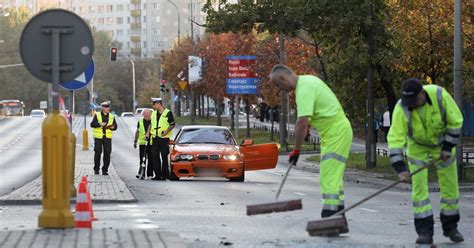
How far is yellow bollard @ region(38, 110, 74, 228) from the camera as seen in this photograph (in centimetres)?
1187

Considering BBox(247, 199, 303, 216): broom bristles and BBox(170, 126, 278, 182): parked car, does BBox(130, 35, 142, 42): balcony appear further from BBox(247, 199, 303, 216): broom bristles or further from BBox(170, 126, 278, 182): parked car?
BBox(247, 199, 303, 216): broom bristles

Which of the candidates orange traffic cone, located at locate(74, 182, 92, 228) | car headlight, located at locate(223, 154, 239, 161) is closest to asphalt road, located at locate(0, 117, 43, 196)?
car headlight, located at locate(223, 154, 239, 161)

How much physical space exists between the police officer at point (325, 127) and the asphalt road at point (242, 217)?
1.65 ft

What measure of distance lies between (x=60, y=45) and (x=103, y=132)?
15916mm

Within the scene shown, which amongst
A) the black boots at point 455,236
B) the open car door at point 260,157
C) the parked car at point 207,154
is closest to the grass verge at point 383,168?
the open car door at point 260,157

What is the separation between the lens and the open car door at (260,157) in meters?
28.0

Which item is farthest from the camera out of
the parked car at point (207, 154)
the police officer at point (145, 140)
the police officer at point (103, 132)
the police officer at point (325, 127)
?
the police officer at point (103, 132)

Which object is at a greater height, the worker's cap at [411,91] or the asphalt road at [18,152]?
the worker's cap at [411,91]

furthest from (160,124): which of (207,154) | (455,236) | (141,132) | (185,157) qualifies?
(455,236)

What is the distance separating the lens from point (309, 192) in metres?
22.1

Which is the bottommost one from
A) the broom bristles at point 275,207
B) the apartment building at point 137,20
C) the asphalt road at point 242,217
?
the asphalt road at point 242,217

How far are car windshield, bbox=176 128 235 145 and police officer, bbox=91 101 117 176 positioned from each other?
80.4 inches

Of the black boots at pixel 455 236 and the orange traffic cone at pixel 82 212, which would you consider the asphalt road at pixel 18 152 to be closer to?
the orange traffic cone at pixel 82 212

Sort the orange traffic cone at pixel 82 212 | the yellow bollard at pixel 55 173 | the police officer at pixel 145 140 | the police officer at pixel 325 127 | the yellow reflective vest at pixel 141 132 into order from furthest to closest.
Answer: the yellow reflective vest at pixel 141 132 < the police officer at pixel 145 140 < the orange traffic cone at pixel 82 212 < the yellow bollard at pixel 55 173 < the police officer at pixel 325 127
